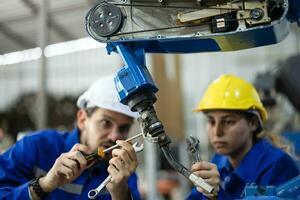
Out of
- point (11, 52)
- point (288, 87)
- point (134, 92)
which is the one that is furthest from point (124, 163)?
point (11, 52)

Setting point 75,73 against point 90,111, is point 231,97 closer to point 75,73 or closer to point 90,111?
point 90,111

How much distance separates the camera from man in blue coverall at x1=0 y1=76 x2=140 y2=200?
1.53 meters

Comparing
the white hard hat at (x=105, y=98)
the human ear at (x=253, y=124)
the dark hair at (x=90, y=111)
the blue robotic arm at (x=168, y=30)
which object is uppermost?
the blue robotic arm at (x=168, y=30)

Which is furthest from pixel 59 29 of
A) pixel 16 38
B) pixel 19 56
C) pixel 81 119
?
pixel 81 119

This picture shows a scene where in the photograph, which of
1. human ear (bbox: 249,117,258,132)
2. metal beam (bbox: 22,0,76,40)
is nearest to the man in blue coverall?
human ear (bbox: 249,117,258,132)

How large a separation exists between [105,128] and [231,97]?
628 mm

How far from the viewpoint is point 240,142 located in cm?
199

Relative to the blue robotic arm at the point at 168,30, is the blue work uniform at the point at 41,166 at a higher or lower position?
lower

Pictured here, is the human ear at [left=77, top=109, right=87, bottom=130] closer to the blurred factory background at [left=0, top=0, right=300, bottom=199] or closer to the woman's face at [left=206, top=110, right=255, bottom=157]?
the woman's face at [left=206, top=110, right=255, bottom=157]

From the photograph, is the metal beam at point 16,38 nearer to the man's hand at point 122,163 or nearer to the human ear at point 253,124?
the human ear at point 253,124

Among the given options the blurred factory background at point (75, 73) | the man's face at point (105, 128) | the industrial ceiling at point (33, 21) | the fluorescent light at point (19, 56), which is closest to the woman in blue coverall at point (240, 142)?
the man's face at point (105, 128)

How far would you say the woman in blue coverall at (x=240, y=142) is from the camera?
73.3 inches

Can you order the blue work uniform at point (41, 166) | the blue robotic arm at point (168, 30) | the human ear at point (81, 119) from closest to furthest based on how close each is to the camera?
1. the blue robotic arm at point (168, 30)
2. the blue work uniform at point (41, 166)
3. the human ear at point (81, 119)

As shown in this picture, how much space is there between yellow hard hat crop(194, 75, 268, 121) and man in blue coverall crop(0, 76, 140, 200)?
43cm
